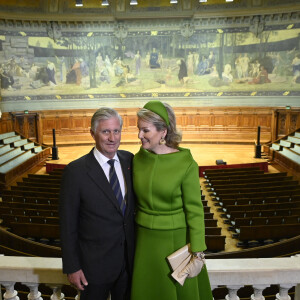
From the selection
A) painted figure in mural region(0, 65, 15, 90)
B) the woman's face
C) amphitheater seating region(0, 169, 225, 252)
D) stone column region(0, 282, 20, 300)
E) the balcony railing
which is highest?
painted figure in mural region(0, 65, 15, 90)

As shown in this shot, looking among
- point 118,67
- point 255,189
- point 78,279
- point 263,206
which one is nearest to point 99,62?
point 118,67

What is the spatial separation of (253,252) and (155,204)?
3.01 meters

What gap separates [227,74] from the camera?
1862 centimetres

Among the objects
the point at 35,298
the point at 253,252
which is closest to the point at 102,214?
the point at 35,298

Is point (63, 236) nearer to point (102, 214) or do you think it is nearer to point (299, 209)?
point (102, 214)

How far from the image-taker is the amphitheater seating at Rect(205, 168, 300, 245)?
6227 millimetres

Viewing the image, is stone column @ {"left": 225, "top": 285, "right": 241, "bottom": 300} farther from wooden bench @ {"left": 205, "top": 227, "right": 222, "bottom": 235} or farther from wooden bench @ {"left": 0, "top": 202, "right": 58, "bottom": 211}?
wooden bench @ {"left": 0, "top": 202, "right": 58, "bottom": 211}

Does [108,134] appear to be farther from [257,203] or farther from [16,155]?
[16,155]

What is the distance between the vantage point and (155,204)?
2.21m

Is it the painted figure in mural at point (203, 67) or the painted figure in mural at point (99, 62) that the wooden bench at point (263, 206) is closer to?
the painted figure in mural at point (203, 67)

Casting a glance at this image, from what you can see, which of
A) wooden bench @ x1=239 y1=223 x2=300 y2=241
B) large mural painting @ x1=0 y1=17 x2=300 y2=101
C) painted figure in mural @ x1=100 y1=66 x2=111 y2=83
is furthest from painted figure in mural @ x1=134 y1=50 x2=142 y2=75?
wooden bench @ x1=239 y1=223 x2=300 y2=241

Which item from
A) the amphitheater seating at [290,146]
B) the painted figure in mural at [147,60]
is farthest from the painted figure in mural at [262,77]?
the painted figure in mural at [147,60]

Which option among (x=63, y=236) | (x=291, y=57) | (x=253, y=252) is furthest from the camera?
(x=291, y=57)

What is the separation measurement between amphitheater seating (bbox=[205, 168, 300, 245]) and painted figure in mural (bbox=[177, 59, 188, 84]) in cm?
910
